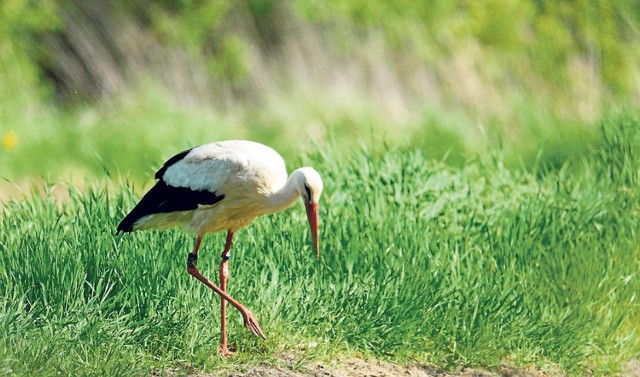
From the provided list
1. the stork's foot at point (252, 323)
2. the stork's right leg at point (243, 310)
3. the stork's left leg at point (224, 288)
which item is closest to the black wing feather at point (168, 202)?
the stork's left leg at point (224, 288)

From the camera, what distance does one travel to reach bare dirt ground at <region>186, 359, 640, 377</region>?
16.1 feet

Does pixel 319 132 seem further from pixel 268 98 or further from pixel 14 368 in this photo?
pixel 14 368

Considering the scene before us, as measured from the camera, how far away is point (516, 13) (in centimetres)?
1569

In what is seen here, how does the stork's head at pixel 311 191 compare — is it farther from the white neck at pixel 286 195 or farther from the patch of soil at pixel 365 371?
the patch of soil at pixel 365 371

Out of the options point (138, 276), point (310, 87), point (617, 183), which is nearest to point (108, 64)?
point (310, 87)

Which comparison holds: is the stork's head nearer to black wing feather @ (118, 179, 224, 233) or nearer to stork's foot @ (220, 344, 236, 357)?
black wing feather @ (118, 179, 224, 233)

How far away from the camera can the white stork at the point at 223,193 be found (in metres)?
5.42

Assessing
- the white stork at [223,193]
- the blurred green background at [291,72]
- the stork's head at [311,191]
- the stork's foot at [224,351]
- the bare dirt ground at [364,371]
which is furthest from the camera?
the blurred green background at [291,72]

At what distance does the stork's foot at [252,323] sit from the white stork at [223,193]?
1.01ft

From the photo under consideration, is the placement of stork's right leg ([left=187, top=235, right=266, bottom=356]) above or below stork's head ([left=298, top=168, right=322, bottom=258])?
below

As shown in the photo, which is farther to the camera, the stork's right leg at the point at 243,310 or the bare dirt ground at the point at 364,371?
the stork's right leg at the point at 243,310

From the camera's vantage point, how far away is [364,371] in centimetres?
516

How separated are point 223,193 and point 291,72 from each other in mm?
8315

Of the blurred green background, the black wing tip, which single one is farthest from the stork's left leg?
the blurred green background
